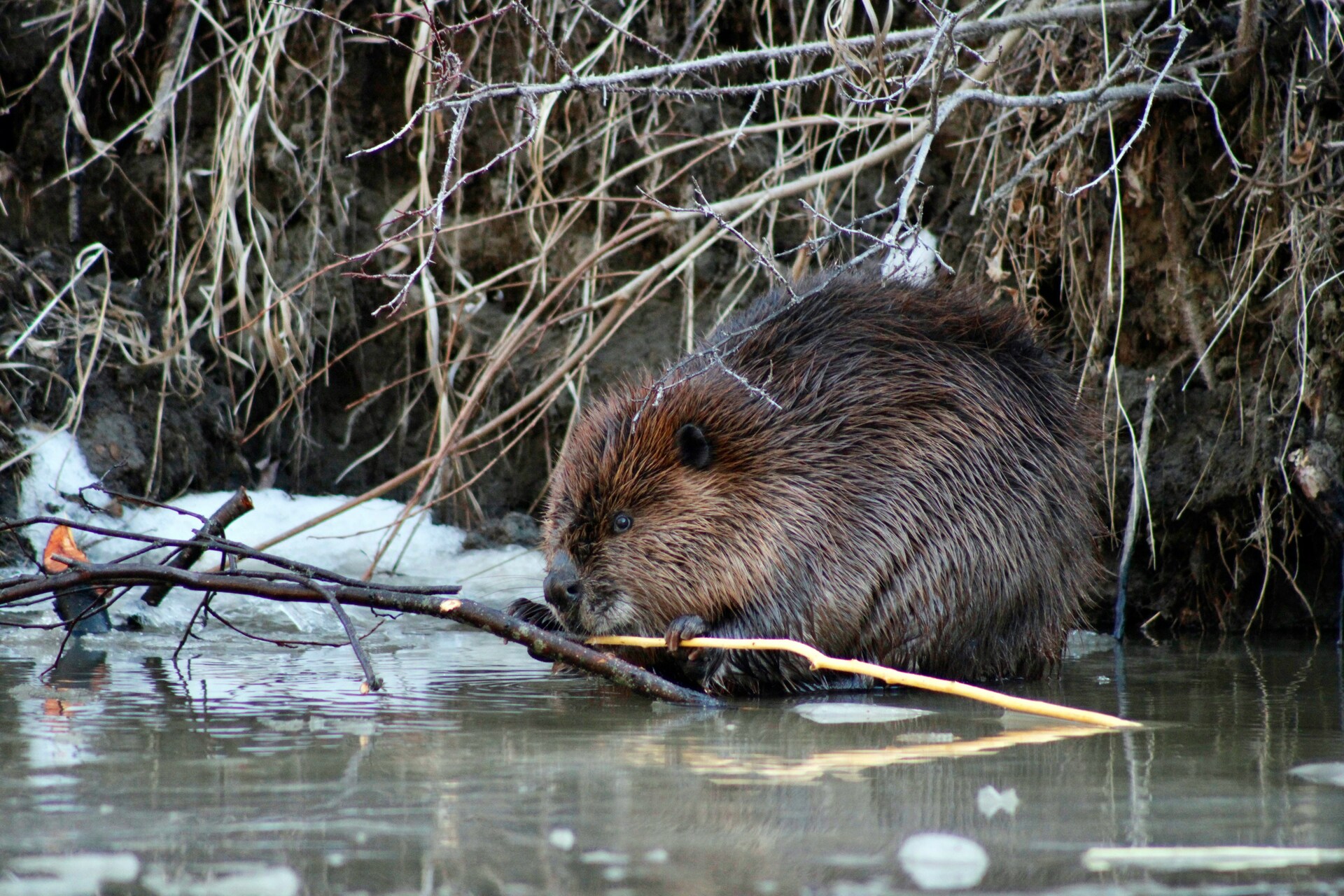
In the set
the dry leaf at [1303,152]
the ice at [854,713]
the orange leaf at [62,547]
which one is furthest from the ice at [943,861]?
the dry leaf at [1303,152]

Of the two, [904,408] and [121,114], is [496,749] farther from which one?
[121,114]

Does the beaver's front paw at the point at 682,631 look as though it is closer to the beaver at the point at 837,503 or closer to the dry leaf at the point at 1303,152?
the beaver at the point at 837,503

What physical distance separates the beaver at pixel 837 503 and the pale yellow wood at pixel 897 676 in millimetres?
50

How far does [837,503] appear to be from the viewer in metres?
3.14

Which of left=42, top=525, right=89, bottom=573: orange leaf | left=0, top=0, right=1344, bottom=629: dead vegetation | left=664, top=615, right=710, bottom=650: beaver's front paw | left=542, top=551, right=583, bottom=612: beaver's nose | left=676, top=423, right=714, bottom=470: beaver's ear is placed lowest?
left=664, top=615, right=710, bottom=650: beaver's front paw

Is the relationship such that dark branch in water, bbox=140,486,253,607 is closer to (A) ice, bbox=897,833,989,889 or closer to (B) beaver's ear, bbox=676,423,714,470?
(B) beaver's ear, bbox=676,423,714,470

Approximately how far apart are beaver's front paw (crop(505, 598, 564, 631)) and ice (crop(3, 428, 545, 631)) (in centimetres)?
91

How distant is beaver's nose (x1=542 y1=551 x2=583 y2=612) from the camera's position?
3033 millimetres

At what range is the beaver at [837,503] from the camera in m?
3.06

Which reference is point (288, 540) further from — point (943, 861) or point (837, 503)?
point (943, 861)

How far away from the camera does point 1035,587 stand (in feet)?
10.7

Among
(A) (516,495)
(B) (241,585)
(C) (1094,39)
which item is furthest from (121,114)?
(C) (1094,39)

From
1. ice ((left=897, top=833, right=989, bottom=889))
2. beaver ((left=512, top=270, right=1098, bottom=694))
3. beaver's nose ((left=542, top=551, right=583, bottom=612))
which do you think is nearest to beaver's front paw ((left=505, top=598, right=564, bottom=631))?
beaver ((left=512, top=270, right=1098, bottom=694))

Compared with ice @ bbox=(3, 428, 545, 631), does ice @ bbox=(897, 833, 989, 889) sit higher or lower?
lower
